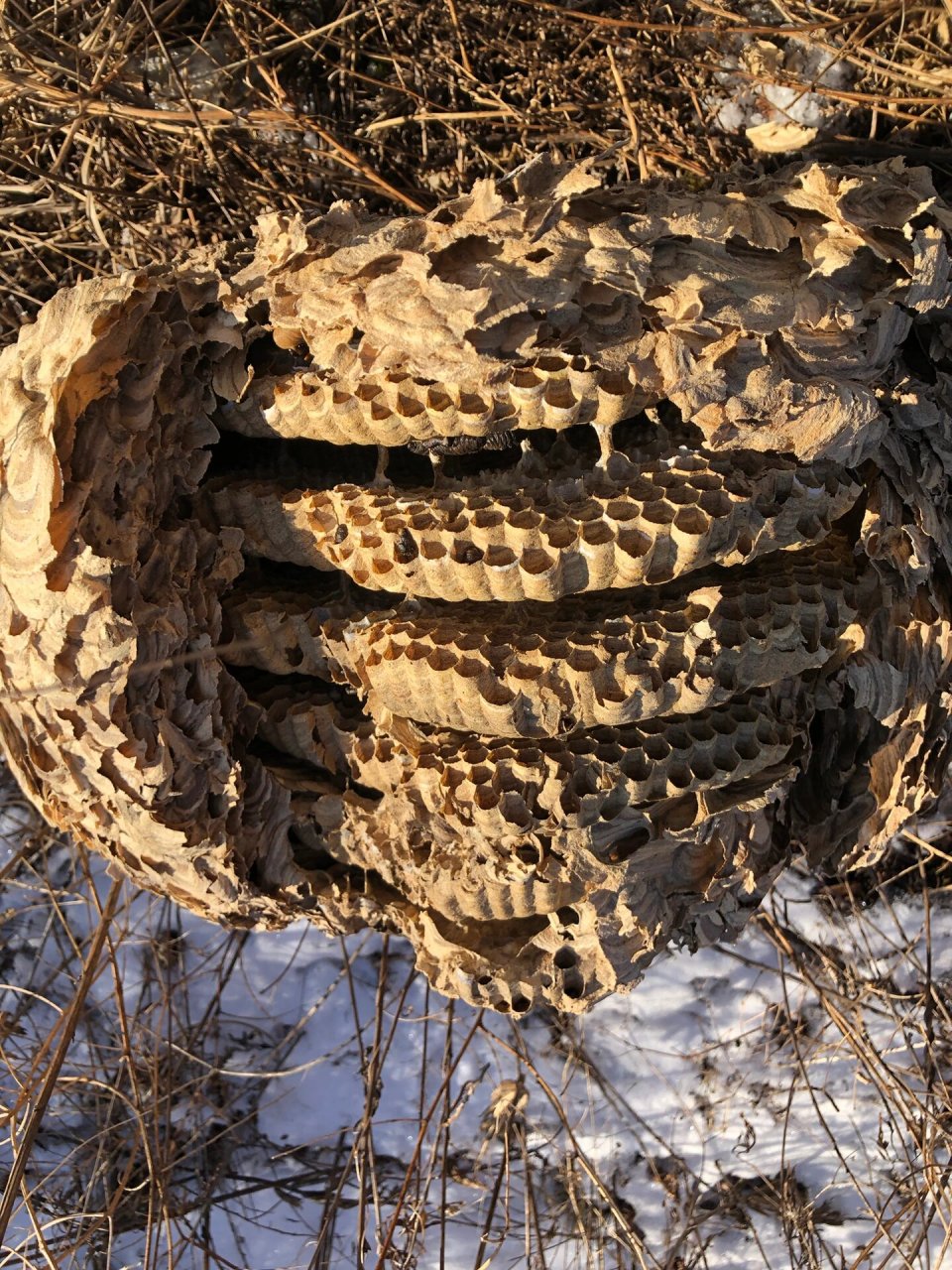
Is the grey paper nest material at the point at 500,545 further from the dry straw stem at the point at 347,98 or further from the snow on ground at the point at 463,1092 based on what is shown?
the snow on ground at the point at 463,1092

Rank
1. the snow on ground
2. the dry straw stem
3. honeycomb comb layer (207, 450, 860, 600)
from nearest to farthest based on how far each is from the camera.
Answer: honeycomb comb layer (207, 450, 860, 600)
the dry straw stem
the snow on ground

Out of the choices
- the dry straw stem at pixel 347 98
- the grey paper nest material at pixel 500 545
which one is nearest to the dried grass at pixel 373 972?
the dry straw stem at pixel 347 98

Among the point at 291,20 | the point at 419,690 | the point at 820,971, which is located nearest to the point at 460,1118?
the point at 820,971

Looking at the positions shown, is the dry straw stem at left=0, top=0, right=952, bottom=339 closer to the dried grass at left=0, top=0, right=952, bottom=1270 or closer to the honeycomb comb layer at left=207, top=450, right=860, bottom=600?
the dried grass at left=0, top=0, right=952, bottom=1270

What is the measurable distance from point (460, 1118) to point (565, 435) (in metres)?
1.32

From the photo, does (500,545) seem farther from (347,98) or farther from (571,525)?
(347,98)

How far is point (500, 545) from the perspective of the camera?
36.4 inches

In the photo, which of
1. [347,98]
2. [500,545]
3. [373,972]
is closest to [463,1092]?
[373,972]

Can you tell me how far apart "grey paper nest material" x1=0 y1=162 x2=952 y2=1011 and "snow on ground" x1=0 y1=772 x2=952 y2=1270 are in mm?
714

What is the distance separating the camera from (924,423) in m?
1.01

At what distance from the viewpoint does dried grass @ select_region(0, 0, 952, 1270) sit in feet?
4.23

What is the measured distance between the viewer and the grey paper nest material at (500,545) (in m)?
0.91

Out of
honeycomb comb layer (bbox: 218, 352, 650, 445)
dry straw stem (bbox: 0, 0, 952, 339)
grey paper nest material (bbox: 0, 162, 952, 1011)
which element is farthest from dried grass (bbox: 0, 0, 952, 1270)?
honeycomb comb layer (bbox: 218, 352, 650, 445)

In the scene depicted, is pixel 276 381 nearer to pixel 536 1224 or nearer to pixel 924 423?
pixel 924 423
